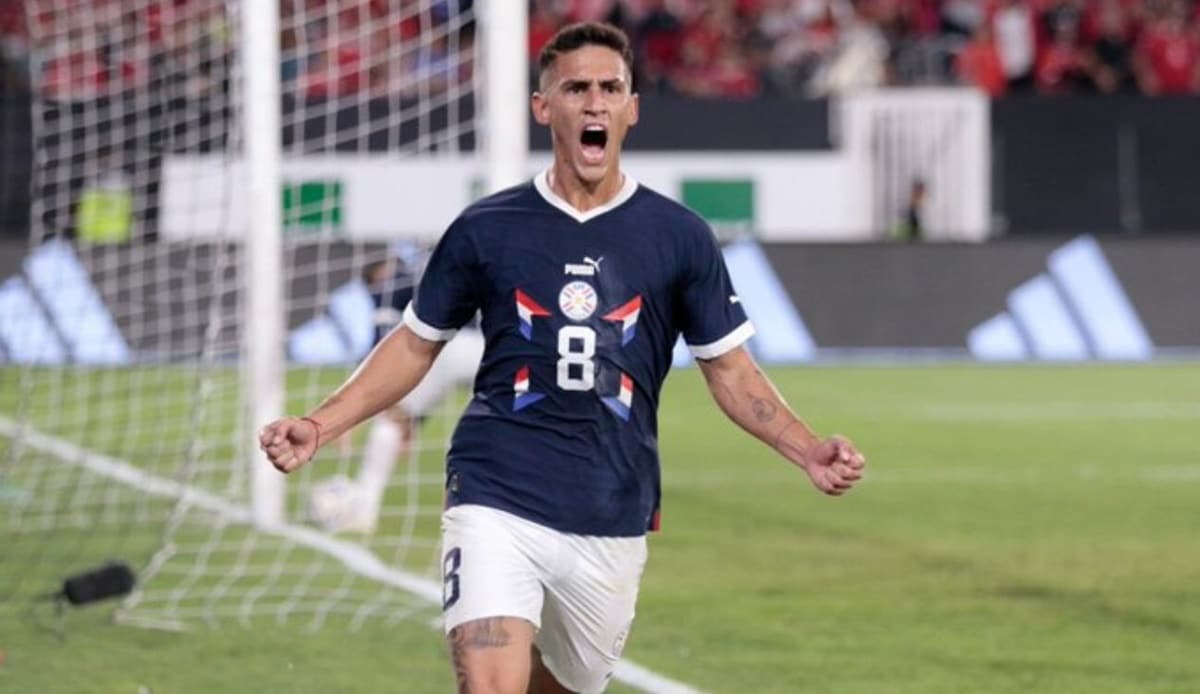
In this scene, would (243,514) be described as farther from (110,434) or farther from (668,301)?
(668,301)

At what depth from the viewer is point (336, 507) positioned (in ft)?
44.4

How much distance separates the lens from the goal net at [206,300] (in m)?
12.3

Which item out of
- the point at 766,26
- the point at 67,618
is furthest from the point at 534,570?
the point at 766,26

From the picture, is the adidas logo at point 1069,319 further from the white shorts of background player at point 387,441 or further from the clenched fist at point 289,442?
the clenched fist at point 289,442

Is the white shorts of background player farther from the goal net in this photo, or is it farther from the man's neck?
the man's neck

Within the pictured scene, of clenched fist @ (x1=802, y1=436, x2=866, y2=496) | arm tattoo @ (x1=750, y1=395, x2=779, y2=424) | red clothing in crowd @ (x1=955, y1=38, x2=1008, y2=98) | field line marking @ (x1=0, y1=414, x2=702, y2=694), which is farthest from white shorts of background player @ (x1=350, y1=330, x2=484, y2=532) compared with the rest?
red clothing in crowd @ (x1=955, y1=38, x2=1008, y2=98)

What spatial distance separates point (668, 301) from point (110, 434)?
40.5 feet

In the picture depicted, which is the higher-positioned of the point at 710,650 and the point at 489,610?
the point at 489,610

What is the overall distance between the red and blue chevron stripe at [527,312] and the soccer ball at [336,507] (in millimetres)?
6996

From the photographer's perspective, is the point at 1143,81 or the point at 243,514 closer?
the point at 243,514

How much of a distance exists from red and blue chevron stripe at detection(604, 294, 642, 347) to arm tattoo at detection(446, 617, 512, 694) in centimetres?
80

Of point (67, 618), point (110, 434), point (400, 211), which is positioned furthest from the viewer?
point (400, 211)

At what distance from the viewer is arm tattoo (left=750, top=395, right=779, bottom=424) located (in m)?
6.78

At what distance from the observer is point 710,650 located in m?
9.93
